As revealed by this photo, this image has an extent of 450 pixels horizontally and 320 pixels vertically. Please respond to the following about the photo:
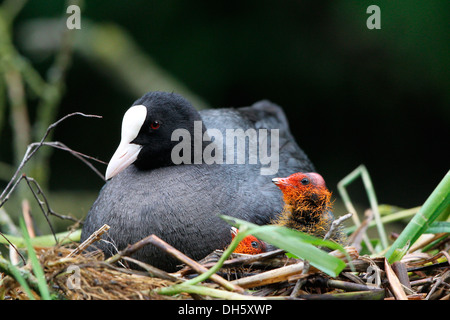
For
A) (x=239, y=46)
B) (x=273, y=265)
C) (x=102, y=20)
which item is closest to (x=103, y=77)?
(x=102, y=20)

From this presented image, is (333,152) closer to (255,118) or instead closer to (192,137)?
(255,118)

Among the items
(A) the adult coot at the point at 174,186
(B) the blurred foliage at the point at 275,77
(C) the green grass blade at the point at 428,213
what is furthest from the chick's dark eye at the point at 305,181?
(B) the blurred foliage at the point at 275,77

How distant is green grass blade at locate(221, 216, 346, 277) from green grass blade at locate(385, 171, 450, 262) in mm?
582

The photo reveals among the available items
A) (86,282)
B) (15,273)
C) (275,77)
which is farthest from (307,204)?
(275,77)

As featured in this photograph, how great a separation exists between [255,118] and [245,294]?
1.69 meters

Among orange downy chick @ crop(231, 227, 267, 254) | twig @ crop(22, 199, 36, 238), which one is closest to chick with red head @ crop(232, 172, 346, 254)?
orange downy chick @ crop(231, 227, 267, 254)

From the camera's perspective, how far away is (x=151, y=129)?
2.41m

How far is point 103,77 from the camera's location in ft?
15.9

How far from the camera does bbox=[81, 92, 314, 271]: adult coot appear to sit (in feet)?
7.17

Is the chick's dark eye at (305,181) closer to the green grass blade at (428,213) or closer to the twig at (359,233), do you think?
the green grass blade at (428,213)

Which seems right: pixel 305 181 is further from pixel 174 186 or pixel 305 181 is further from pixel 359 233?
pixel 359 233

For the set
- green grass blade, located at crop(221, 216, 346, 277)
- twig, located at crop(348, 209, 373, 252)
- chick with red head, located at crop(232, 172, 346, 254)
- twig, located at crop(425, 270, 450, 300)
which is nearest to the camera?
green grass blade, located at crop(221, 216, 346, 277)

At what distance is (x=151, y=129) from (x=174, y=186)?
0.27 metres

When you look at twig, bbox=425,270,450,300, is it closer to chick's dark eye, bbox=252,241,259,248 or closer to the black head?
chick's dark eye, bbox=252,241,259,248
